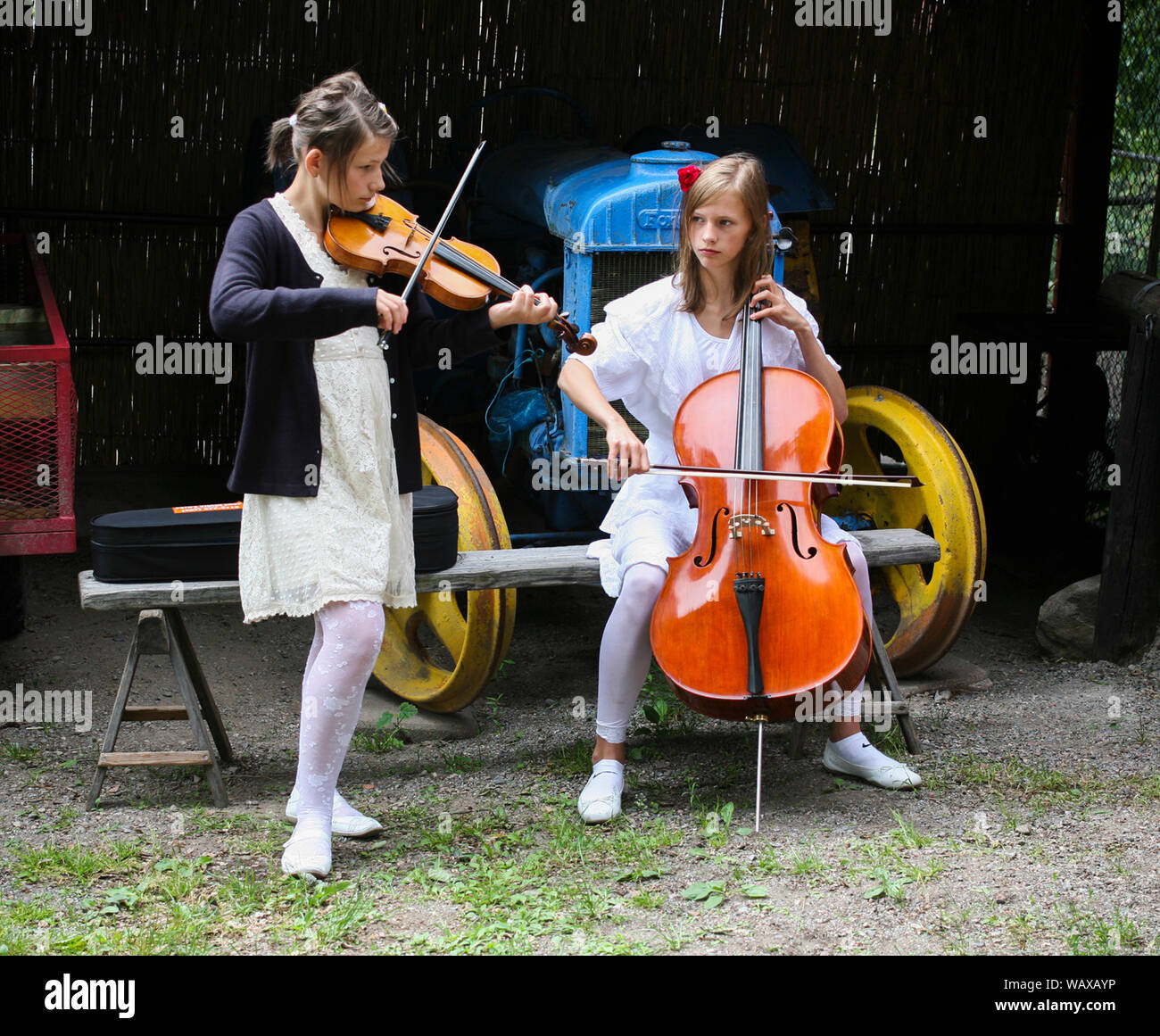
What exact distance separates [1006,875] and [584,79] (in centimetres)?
374

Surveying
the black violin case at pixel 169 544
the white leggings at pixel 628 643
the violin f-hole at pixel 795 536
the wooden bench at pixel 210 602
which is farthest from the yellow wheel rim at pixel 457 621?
the violin f-hole at pixel 795 536

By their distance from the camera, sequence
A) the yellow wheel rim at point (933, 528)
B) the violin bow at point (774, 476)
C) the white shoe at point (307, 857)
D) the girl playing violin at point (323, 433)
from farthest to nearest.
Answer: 1. the yellow wheel rim at point (933, 528)
2. the violin bow at point (774, 476)
3. the white shoe at point (307, 857)
4. the girl playing violin at point (323, 433)

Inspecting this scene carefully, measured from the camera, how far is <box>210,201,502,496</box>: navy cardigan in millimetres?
2502

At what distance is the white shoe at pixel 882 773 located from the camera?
3240 millimetres

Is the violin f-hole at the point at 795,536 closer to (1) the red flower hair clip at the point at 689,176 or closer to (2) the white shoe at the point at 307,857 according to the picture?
(1) the red flower hair clip at the point at 689,176

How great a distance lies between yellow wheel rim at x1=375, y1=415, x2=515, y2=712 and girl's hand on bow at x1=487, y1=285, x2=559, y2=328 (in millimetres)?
980

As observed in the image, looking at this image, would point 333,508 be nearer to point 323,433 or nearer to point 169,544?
point 323,433

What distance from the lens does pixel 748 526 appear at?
2.87 metres

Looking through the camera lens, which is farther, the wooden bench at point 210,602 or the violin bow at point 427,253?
the wooden bench at point 210,602

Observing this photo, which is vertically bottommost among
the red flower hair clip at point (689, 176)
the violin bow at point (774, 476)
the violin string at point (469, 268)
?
the violin bow at point (774, 476)

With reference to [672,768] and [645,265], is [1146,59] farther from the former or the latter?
[672,768]

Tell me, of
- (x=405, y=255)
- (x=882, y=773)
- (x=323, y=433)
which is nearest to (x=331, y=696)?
(x=323, y=433)

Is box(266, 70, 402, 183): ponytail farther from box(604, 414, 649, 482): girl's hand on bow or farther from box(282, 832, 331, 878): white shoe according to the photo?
box(282, 832, 331, 878): white shoe
